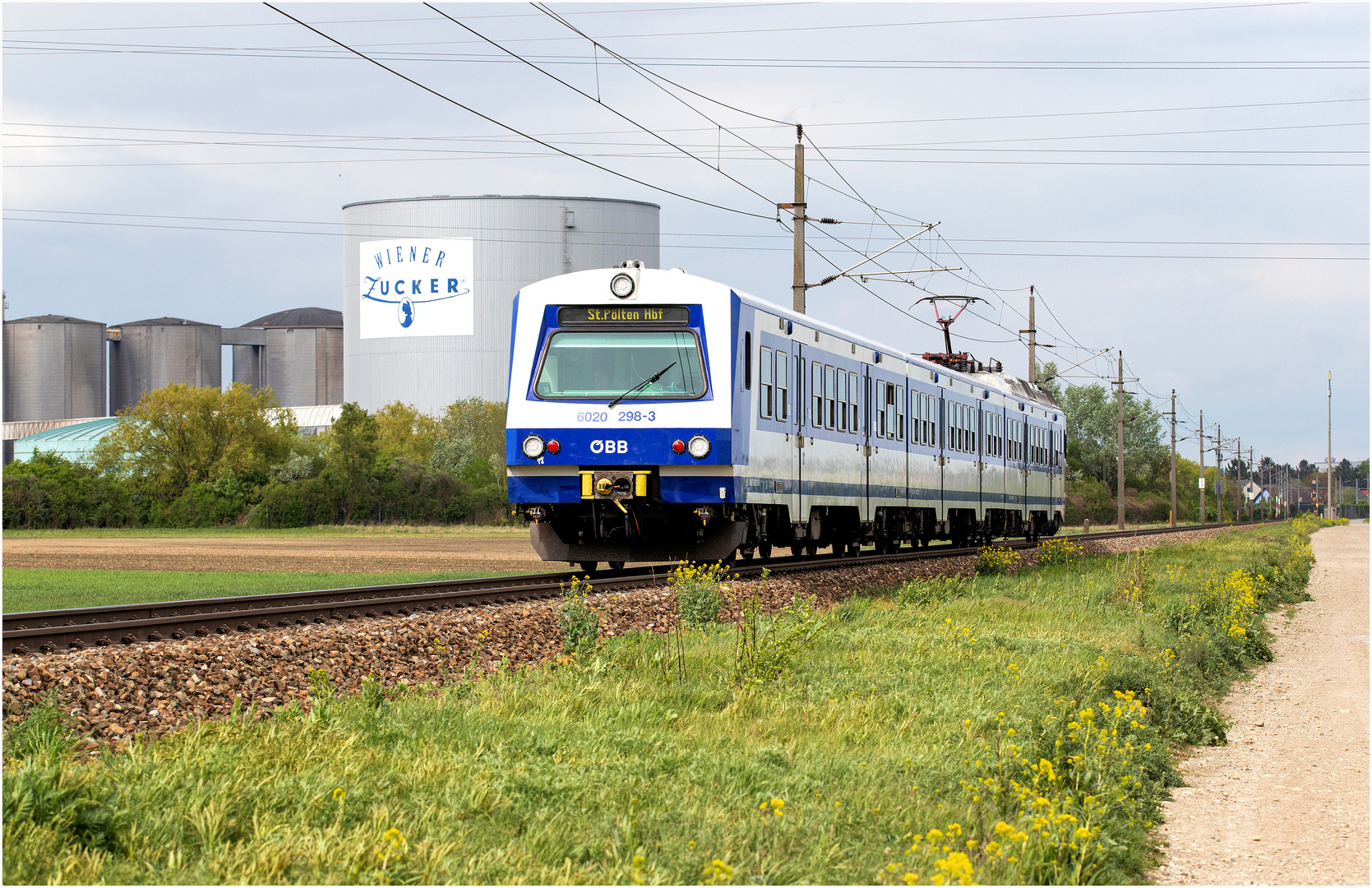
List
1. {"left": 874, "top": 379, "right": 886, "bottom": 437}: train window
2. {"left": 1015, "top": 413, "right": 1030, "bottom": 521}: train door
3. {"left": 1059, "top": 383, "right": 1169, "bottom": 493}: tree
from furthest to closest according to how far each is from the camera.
→ {"left": 1059, "top": 383, "right": 1169, "bottom": 493}: tree → {"left": 1015, "top": 413, "right": 1030, "bottom": 521}: train door → {"left": 874, "top": 379, "right": 886, "bottom": 437}: train window

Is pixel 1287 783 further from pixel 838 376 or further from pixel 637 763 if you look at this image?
pixel 838 376

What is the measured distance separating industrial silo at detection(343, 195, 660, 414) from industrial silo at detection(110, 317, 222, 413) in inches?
761

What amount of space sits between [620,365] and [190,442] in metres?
63.0

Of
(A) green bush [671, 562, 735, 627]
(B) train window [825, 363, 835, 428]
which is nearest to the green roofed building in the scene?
(B) train window [825, 363, 835, 428]

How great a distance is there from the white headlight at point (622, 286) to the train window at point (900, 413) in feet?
30.2

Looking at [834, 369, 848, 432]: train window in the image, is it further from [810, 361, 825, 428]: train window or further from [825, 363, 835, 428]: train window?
[810, 361, 825, 428]: train window

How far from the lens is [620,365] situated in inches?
674

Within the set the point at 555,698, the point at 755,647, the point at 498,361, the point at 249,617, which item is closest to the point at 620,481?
the point at 249,617

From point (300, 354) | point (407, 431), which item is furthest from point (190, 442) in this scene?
point (300, 354)

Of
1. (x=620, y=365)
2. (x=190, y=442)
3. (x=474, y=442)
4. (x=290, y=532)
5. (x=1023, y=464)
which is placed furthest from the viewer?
(x=474, y=442)

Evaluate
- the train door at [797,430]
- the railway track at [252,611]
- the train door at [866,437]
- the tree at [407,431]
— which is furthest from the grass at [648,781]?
the tree at [407,431]

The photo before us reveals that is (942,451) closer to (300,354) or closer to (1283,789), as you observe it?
(1283,789)

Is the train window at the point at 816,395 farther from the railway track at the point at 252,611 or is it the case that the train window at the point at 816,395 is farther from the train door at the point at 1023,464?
the train door at the point at 1023,464

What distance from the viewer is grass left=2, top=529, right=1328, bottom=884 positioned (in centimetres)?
540
